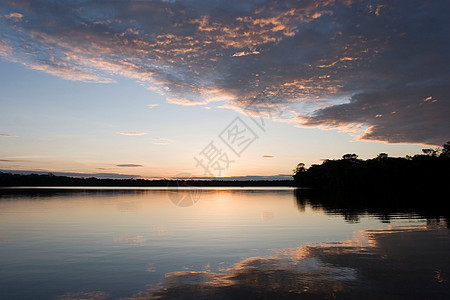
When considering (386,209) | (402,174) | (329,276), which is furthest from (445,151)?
(329,276)

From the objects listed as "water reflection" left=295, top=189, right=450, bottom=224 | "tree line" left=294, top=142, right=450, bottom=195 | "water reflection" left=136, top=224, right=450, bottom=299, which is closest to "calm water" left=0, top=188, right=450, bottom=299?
"water reflection" left=136, top=224, right=450, bottom=299

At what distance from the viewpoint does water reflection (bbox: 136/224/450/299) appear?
11.5m

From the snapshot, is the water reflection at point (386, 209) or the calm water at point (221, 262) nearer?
the calm water at point (221, 262)

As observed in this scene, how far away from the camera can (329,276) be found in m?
13.6

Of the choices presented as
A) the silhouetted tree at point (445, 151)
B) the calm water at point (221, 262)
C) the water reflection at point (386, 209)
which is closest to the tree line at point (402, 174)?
the silhouetted tree at point (445, 151)

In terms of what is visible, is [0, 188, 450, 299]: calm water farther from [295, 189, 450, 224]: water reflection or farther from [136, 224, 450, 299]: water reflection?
[295, 189, 450, 224]: water reflection

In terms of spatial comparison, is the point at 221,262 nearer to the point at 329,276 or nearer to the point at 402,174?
the point at 329,276

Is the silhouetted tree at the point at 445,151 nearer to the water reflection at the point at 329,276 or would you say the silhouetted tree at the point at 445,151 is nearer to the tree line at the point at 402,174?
the tree line at the point at 402,174

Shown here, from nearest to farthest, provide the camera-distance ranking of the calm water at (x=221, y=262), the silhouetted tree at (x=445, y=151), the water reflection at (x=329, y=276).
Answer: the water reflection at (x=329, y=276), the calm water at (x=221, y=262), the silhouetted tree at (x=445, y=151)

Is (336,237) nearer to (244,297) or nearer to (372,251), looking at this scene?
(372,251)

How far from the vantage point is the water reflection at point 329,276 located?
37.9 feet

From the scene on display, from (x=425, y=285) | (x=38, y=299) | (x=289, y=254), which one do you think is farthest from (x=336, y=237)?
(x=38, y=299)

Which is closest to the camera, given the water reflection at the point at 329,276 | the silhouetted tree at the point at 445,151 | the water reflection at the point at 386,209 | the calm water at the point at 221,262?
the water reflection at the point at 329,276

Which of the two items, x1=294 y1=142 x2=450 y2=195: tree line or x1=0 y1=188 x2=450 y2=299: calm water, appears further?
x1=294 y1=142 x2=450 y2=195: tree line
